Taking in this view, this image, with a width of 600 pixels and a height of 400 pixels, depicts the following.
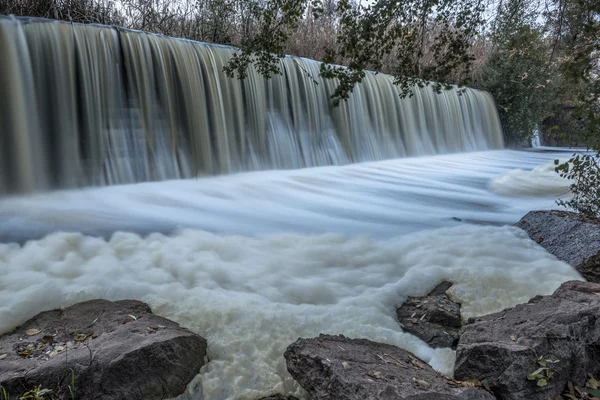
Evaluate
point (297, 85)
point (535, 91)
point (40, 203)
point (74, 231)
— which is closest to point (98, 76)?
point (40, 203)

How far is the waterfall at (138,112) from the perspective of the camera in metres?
5.55

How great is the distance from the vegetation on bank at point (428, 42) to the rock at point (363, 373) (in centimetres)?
192

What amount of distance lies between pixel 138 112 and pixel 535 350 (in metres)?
5.89

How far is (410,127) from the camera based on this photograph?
12500 millimetres

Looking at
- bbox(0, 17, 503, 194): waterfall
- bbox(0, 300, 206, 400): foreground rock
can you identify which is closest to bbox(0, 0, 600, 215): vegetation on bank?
bbox(0, 17, 503, 194): waterfall

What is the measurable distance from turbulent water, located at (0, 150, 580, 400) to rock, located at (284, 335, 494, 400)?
16cm

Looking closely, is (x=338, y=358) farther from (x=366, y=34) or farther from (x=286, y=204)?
(x=286, y=204)

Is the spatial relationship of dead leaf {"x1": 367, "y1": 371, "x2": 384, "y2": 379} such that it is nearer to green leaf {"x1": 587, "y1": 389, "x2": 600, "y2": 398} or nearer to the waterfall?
green leaf {"x1": 587, "y1": 389, "x2": 600, "y2": 398}

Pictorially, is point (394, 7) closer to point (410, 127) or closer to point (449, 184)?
point (449, 184)

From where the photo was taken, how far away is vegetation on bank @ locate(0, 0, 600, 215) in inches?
142

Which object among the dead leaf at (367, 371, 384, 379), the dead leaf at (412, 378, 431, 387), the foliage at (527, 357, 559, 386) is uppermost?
the dead leaf at (367, 371, 384, 379)

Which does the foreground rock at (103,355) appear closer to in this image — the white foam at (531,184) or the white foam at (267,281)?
the white foam at (267,281)

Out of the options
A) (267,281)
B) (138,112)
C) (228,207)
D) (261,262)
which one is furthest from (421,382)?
(138,112)

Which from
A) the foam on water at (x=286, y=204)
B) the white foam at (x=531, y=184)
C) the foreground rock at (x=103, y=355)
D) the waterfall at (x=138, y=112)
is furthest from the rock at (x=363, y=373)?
the white foam at (x=531, y=184)
